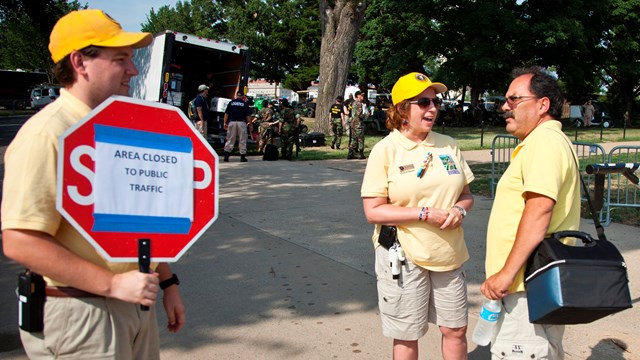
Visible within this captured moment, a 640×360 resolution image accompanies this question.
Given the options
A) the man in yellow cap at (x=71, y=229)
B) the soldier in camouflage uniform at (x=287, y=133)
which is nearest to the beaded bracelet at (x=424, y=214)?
the man in yellow cap at (x=71, y=229)

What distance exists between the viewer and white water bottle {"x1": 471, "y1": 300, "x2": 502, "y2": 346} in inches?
104

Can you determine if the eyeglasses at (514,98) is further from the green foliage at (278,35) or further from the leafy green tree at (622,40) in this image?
the green foliage at (278,35)

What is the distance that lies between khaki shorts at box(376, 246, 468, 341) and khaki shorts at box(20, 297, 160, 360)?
1581mm

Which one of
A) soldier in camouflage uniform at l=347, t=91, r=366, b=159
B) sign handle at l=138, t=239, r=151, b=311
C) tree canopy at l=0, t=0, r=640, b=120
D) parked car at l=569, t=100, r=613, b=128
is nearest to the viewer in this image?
sign handle at l=138, t=239, r=151, b=311

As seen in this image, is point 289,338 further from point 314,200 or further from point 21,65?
point 21,65

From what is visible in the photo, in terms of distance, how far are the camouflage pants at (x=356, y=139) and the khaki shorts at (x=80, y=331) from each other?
1291 centimetres

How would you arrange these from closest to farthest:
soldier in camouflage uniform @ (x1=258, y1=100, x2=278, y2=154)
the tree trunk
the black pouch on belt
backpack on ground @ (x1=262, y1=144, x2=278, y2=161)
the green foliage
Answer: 1. the black pouch on belt
2. backpack on ground @ (x1=262, y1=144, x2=278, y2=161)
3. soldier in camouflage uniform @ (x1=258, y1=100, x2=278, y2=154)
4. the tree trunk
5. the green foliage

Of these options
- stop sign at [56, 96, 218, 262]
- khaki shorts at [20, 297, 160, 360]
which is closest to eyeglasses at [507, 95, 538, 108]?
stop sign at [56, 96, 218, 262]

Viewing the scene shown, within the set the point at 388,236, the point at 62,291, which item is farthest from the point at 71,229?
the point at 388,236

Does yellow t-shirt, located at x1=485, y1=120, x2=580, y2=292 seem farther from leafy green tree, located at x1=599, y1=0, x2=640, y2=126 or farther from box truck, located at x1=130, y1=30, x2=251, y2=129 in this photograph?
leafy green tree, located at x1=599, y1=0, x2=640, y2=126

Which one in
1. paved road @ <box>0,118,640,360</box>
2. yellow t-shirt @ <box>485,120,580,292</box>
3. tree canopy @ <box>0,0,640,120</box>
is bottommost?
paved road @ <box>0,118,640,360</box>

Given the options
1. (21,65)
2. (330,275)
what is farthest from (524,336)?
(21,65)

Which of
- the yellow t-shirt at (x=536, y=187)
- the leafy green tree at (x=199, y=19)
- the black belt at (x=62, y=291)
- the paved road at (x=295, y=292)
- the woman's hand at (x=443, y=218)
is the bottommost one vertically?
the paved road at (x=295, y=292)

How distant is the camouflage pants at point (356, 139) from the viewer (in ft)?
47.9
